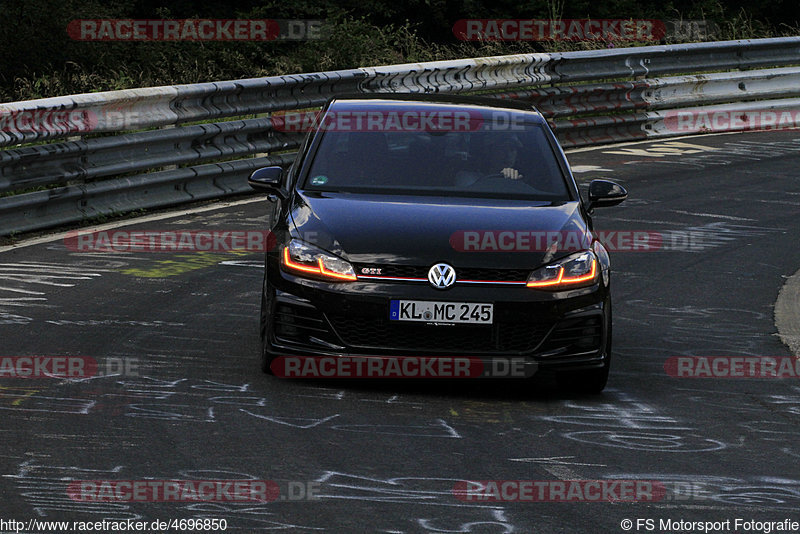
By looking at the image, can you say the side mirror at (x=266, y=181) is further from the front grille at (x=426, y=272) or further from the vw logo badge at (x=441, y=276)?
the vw logo badge at (x=441, y=276)

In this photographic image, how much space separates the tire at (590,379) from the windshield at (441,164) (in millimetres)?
1020

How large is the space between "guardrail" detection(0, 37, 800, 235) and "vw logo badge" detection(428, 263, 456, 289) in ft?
17.7

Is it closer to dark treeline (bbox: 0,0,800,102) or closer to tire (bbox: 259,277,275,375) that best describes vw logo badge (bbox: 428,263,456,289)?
tire (bbox: 259,277,275,375)

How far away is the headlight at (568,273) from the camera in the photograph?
7.54 meters

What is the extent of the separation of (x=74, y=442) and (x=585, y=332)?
2.74 m

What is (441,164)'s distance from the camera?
28.6 feet

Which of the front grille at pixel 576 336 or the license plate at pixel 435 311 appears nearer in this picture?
the license plate at pixel 435 311

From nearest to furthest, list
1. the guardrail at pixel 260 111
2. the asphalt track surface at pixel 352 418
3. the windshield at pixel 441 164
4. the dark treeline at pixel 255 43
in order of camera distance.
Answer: the asphalt track surface at pixel 352 418 → the windshield at pixel 441 164 → the guardrail at pixel 260 111 → the dark treeline at pixel 255 43

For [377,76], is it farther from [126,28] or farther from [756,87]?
[126,28]

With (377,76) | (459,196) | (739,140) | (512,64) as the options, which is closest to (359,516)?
(459,196)

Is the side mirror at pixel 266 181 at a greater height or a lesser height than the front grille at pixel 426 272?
greater

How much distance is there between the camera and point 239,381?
7742 millimetres

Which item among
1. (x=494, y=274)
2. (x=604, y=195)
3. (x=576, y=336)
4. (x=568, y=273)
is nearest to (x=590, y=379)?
(x=576, y=336)

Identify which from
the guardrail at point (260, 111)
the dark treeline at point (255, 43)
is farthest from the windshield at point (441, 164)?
the dark treeline at point (255, 43)
